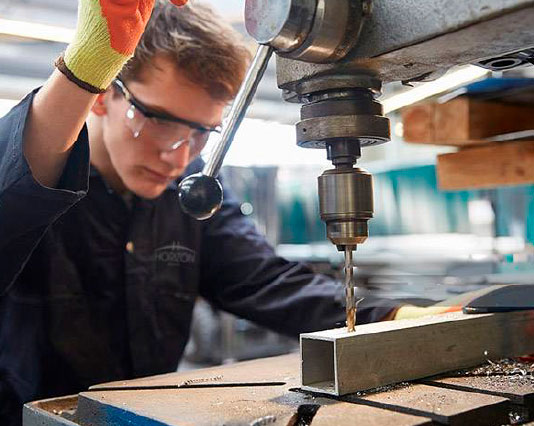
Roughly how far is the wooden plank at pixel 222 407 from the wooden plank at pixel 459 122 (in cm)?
75

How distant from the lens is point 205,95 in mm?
1367

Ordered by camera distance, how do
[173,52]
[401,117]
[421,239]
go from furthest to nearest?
[421,239]
[401,117]
[173,52]

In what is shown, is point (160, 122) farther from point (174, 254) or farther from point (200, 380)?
point (200, 380)

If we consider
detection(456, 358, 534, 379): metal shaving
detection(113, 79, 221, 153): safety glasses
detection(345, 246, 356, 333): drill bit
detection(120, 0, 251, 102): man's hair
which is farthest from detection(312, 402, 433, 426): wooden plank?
detection(120, 0, 251, 102): man's hair

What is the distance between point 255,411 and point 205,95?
822mm

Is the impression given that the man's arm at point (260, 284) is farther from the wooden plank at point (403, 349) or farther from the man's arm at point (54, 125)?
the man's arm at point (54, 125)

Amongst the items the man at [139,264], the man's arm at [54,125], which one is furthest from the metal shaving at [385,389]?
the man's arm at [54,125]

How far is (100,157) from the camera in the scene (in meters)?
1.46

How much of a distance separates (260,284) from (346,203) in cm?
86

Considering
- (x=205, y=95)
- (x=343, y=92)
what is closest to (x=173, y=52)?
(x=205, y=95)

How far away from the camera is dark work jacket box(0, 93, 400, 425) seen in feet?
4.34

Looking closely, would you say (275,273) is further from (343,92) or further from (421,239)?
(421,239)

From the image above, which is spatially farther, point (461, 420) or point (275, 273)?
point (275, 273)

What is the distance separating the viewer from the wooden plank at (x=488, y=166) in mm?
1436
